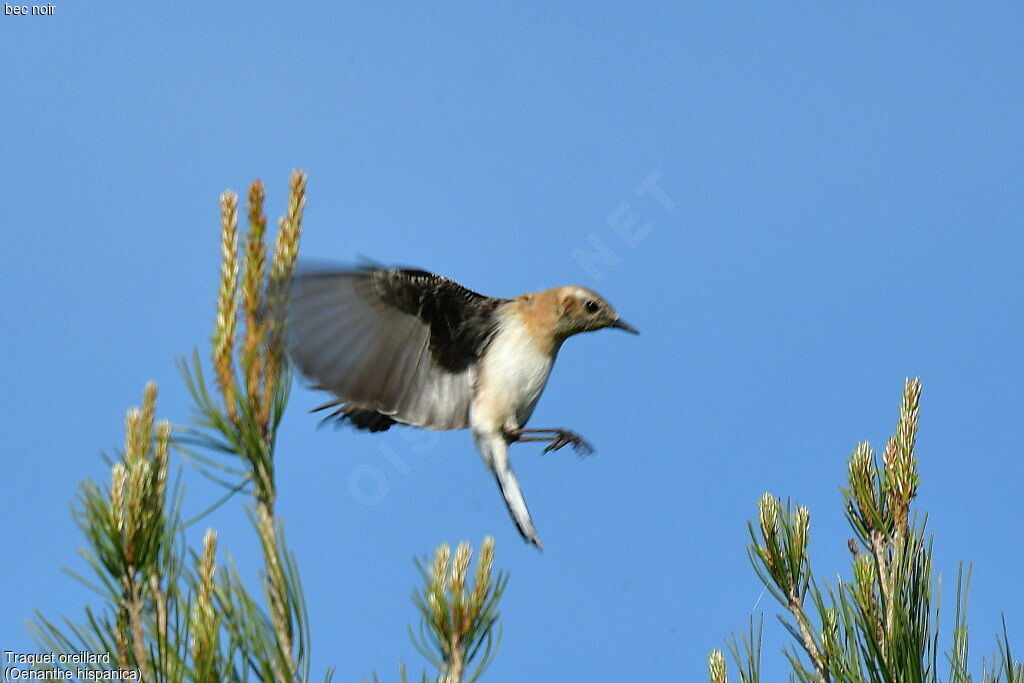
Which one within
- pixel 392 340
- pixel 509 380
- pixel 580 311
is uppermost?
pixel 580 311

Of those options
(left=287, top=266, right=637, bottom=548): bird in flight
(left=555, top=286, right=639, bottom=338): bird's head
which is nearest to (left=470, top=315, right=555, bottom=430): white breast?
(left=287, top=266, right=637, bottom=548): bird in flight

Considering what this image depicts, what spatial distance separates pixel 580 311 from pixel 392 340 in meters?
0.85

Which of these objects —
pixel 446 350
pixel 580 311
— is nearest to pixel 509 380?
pixel 446 350

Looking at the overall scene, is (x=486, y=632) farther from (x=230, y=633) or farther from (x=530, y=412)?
(x=530, y=412)

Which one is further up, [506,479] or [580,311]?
[580,311]

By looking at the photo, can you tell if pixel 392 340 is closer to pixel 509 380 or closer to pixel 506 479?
pixel 509 380

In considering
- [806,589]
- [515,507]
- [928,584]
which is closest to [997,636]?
[928,584]

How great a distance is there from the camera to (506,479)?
163 inches

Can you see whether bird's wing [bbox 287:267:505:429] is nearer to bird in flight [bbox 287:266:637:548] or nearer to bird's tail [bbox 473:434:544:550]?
bird in flight [bbox 287:266:637:548]

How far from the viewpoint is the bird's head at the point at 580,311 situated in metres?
4.32

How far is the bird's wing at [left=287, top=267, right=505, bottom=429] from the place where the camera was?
3754 millimetres

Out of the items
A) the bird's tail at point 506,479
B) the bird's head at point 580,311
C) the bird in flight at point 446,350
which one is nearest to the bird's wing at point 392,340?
the bird in flight at point 446,350

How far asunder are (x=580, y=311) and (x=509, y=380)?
1.57 ft

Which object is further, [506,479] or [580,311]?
[580,311]
